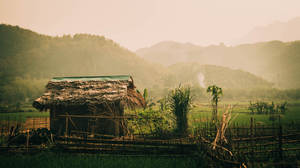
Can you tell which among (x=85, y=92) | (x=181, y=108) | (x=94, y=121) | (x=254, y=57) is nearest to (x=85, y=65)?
(x=85, y=92)

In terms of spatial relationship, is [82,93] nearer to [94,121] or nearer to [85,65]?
[94,121]

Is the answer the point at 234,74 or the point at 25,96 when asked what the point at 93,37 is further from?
the point at 234,74

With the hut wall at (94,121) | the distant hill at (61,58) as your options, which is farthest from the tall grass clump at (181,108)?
the distant hill at (61,58)

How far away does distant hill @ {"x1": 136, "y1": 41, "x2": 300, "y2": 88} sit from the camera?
101312 millimetres

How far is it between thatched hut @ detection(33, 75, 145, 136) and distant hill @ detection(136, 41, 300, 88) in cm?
10314

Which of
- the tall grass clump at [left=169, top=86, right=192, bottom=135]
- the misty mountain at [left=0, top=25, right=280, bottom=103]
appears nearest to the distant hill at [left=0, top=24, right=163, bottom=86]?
the misty mountain at [left=0, top=25, right=280, bottom=103]

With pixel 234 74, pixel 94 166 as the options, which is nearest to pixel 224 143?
pixel 94 166

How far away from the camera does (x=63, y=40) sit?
114m

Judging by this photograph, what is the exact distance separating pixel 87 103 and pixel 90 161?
158 inches

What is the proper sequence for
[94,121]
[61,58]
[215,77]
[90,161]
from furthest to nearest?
[61,58], [215,77], [94,121], [90,161]

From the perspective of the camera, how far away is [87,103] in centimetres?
895

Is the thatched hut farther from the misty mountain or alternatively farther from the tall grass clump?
the misty mountain

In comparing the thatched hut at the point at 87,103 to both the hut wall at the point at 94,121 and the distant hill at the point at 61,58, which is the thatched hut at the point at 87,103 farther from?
the distant hill at the point at 61,58

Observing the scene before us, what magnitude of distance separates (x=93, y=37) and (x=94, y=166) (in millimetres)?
126002
